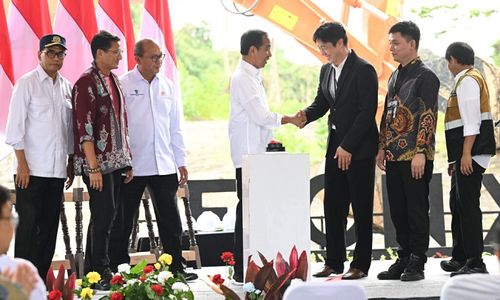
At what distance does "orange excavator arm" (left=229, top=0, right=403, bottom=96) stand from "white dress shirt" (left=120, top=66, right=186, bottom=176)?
135 inches

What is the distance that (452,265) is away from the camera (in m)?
5.77

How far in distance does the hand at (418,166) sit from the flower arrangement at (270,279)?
1.31 metres

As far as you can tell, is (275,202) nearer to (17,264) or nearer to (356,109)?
(356,109)

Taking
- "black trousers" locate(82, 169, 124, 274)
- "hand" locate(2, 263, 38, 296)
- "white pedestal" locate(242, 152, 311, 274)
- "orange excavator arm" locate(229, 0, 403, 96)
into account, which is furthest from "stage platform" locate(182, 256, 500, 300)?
"orange excavator arm" locate(229, 0, 403, 96)

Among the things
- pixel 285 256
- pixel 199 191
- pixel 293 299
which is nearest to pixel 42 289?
pixel 293 299

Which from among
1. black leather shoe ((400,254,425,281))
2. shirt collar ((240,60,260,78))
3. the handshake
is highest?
shirt collar ((240,60,260,78))

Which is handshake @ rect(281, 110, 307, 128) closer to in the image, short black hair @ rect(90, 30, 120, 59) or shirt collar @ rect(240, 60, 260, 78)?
shirt collar @ rect(240, 60, 260, 78)

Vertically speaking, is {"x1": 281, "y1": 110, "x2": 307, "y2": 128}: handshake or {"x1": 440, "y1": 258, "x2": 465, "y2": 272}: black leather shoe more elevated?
{"x1": 281, "y1": 110, "x2": 307, "y2": 128}: handshake

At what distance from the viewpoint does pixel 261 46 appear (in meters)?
5.63

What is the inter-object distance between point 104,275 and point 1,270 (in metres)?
2.89

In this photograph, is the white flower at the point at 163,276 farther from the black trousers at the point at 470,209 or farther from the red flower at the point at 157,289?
the black trousers at the point at 470,209

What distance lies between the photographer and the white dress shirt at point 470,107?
17.9 ft

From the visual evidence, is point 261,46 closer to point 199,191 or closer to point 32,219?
point 32,219

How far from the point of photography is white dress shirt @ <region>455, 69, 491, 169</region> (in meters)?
5.44
